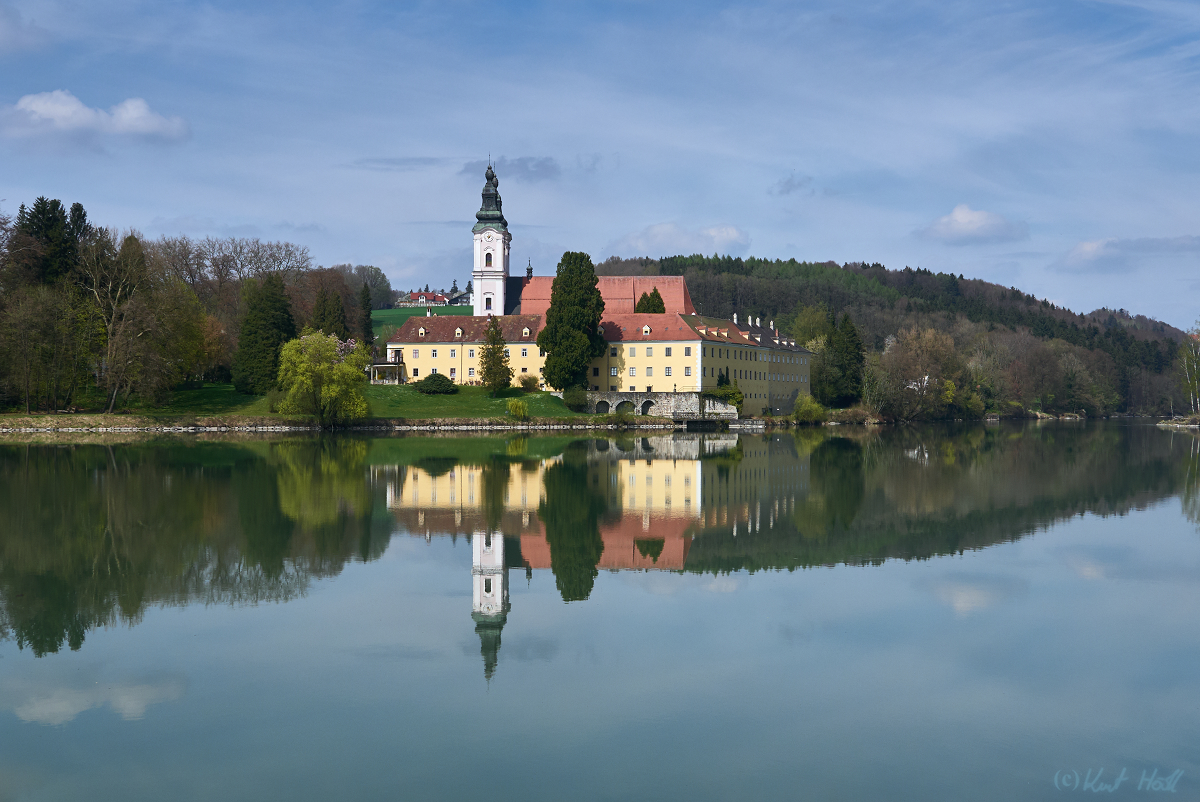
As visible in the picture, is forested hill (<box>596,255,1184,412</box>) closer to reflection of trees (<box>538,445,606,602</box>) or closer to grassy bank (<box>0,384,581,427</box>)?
grassy bank (<box>0,384,581,427</box>)

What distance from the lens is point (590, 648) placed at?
11.6 m

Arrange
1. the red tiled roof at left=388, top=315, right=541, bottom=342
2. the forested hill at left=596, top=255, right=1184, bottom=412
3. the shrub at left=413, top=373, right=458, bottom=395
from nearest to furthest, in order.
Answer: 1. the shrub at left=413, top=373, right=458, bottom=395
2. the red tiled roof at left=388, top=315, right=541, bottom=342
3. the forested hill at left=596, top=255, right=1184, bottom=412

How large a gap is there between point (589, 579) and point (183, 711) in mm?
7257

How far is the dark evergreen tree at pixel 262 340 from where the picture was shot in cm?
6575

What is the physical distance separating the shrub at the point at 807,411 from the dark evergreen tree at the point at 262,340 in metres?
35.4

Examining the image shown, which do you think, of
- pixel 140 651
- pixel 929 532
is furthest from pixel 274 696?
pixel 929 532

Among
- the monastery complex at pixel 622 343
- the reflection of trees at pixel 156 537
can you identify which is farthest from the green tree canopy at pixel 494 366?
the reflection of trees at pixel 156 537

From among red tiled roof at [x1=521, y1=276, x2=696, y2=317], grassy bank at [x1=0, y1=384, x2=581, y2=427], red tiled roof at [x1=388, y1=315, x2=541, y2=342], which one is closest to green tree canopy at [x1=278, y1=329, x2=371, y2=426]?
grassy bank at [x1=0, y1=384, x2=581, y2=427]

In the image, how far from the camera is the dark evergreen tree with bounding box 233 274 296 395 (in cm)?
6575

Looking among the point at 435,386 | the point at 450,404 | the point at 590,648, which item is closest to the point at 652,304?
the point at 435,386

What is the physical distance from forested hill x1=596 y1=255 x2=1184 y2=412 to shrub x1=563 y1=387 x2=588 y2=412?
35.6m

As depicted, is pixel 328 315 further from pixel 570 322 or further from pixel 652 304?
pixel 652 304

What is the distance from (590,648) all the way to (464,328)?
70022 millimetres

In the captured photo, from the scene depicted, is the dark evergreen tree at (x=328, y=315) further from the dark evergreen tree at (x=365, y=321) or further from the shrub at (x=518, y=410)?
the shrub at (x=518, y=410)
